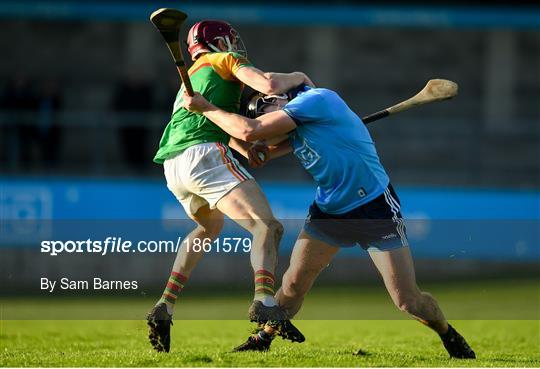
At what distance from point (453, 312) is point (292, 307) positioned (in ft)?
15.5

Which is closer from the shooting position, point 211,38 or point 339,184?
point 339,184

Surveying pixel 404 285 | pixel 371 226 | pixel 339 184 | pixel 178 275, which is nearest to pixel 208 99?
pixel 339 184

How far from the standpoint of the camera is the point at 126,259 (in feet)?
33.9

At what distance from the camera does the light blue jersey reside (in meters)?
8.73

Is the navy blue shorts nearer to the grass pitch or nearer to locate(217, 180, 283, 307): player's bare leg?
locate(217, 180, 283, 307): player's bare leg

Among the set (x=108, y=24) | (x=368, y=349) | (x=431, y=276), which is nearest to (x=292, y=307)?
(x=368, y=349)

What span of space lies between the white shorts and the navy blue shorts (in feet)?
2.26

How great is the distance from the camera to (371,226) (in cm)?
880

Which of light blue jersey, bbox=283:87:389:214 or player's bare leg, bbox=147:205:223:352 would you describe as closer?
light blue jersey, bbox=283:87:389:214

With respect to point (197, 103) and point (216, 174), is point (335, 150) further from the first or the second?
point (197, 103)

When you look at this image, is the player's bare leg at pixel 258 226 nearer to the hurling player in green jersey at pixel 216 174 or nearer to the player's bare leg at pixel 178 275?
the hurling player in green jersey at pixel 216 174

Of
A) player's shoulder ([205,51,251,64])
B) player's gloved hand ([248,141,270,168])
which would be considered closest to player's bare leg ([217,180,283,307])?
player's gloved hand ([248,141,270,168])

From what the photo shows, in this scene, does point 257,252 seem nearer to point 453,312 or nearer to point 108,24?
point 453,312

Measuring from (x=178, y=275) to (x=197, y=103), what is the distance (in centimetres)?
136
